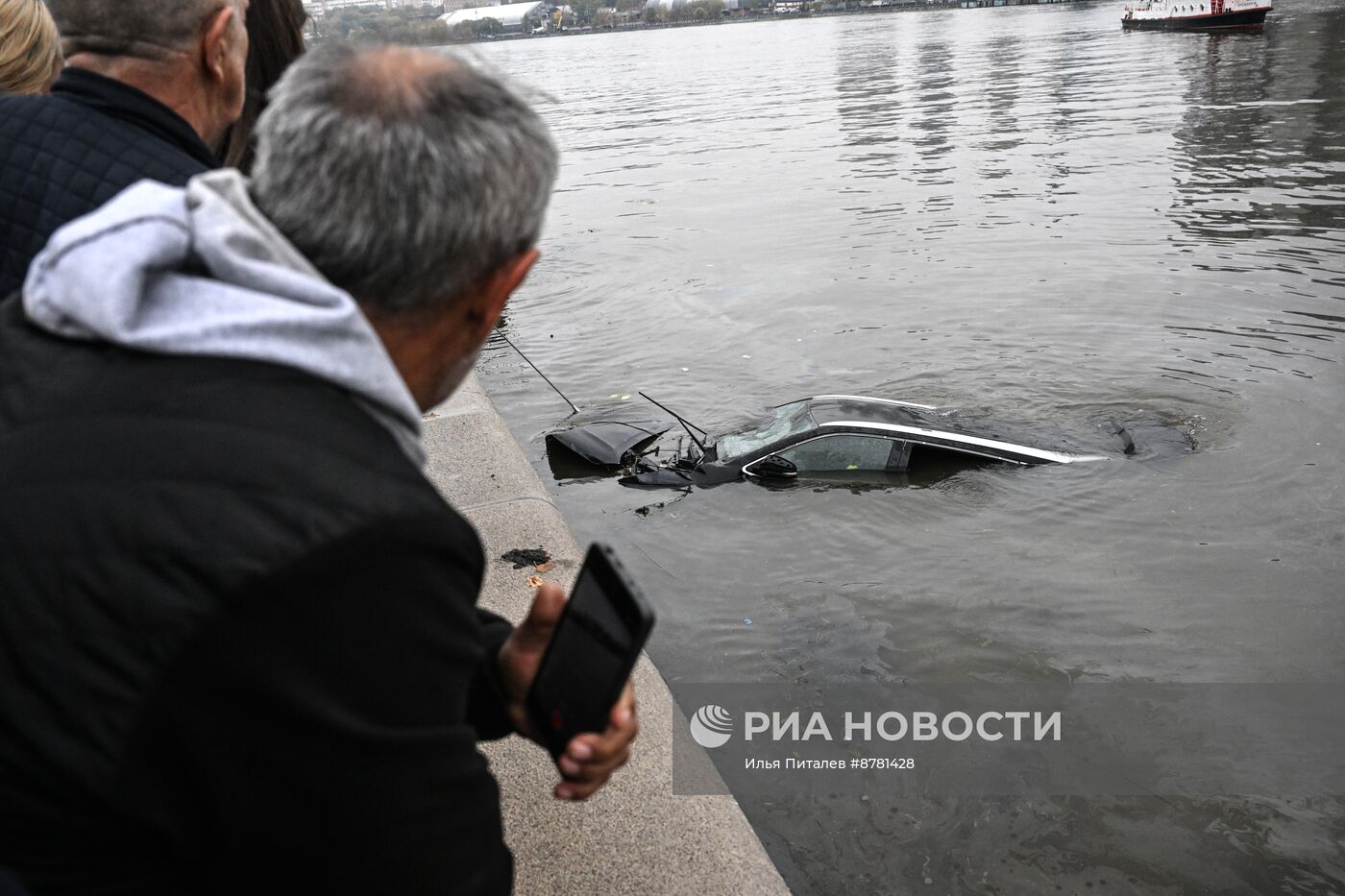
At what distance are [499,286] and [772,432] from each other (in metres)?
8.08

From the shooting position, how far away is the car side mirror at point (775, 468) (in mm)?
9336

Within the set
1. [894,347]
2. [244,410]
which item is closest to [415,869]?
[244,410]

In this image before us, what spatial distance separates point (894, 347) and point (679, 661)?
7.59m

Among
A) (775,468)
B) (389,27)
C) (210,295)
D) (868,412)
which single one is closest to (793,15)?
(868,412)

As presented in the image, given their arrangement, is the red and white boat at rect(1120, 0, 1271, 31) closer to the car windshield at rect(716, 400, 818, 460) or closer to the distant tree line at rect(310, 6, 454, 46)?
the car windshield at rect(716, 400, 818, 460)

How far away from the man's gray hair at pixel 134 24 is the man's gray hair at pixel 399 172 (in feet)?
5.11

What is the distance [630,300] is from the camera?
17.1 metres

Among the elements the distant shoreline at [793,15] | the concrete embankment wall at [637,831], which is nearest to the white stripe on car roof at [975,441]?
the concrete embankment wall at [637,831]

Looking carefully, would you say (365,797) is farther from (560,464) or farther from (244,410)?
(560,464)

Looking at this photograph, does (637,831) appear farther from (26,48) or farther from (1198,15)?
(1198,15)

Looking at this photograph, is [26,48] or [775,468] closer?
[26,48]

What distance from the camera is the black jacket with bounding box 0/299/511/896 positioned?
1332 millimetres

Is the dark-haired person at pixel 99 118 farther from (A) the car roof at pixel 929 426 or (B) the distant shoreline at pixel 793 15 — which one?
(B) the distant shoreline at pixel 793 15

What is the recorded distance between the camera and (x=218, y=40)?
9.80 ft
